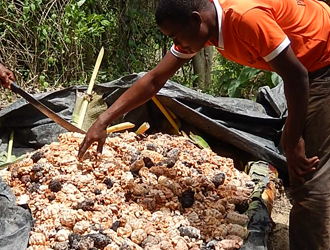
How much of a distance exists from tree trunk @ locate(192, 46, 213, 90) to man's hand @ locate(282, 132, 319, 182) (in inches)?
141

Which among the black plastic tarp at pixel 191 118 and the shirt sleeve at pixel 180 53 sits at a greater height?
the shirt sleeve at pixel 180 53

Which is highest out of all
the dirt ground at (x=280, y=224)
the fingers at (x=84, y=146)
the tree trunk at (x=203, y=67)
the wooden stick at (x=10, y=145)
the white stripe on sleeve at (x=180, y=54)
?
the white stripe on sleeve at (x=180, y=54)

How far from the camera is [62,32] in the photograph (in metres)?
4.62

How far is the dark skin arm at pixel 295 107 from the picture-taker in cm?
164

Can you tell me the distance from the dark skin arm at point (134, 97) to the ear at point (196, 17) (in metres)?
0.51

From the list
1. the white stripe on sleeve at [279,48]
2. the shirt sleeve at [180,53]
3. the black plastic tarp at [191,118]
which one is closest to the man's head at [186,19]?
the white stripe on sleeve at [279,48]

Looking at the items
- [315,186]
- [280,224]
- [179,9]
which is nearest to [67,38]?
[280,224]

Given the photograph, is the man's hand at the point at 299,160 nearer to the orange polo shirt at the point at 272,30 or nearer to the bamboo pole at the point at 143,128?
the orange polo shirt at the point at 272,30

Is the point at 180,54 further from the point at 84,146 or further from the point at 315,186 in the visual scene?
the point at 315,186

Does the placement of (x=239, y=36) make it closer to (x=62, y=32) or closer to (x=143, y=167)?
(x=143, y=167)

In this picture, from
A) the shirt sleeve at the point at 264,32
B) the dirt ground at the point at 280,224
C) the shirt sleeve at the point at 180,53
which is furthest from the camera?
the dirt ground at the point at 280,224

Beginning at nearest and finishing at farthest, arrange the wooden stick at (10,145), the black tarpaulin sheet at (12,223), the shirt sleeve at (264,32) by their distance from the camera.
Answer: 1. the shirt sleeve at (264,32)
2. the black tarpaulin sheet at (12,223)
3. the wooden stick at (10,145)

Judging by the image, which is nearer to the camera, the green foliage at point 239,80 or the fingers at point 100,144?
the fingers at point 100,144

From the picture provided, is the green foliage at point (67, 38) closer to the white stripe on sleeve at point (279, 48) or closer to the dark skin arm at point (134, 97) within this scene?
the dark skin arm at point (134, 97)
